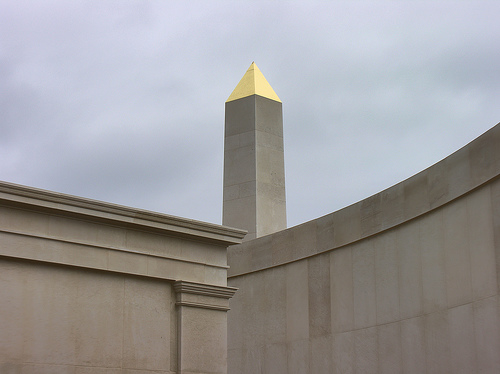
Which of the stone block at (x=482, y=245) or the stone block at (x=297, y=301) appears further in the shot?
the stone block at (x=297, y=301)

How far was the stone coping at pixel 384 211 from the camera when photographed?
713 inches

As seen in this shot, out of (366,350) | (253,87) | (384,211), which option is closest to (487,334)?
(366,350)

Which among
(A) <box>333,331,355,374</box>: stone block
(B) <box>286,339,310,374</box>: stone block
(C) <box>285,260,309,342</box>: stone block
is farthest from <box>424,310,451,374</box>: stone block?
(C) <box>285,260,309,342</box>: stone block

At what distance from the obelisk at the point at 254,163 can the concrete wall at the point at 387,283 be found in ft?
13.6

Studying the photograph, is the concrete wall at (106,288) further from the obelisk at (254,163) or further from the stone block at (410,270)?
the obelisk at (254,163)

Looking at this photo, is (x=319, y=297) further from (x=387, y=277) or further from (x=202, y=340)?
(x=202, y=340)

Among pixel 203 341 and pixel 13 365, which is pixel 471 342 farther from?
pixel 13 365

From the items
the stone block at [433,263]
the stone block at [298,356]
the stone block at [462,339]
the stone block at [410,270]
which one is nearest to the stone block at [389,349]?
the stone block at [410,270]

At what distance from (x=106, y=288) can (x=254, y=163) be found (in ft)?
60.1

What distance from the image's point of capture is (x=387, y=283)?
21719 millimetres

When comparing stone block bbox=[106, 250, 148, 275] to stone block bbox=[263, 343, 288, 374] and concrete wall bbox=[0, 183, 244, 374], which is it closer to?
concrete wall bbox=[0, 183, 244, 374]

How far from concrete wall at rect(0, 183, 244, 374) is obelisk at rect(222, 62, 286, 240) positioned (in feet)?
50.3

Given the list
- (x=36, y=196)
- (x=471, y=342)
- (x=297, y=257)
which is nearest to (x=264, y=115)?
(x=297, y=257)

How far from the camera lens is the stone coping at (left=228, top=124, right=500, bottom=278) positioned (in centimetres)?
1811
